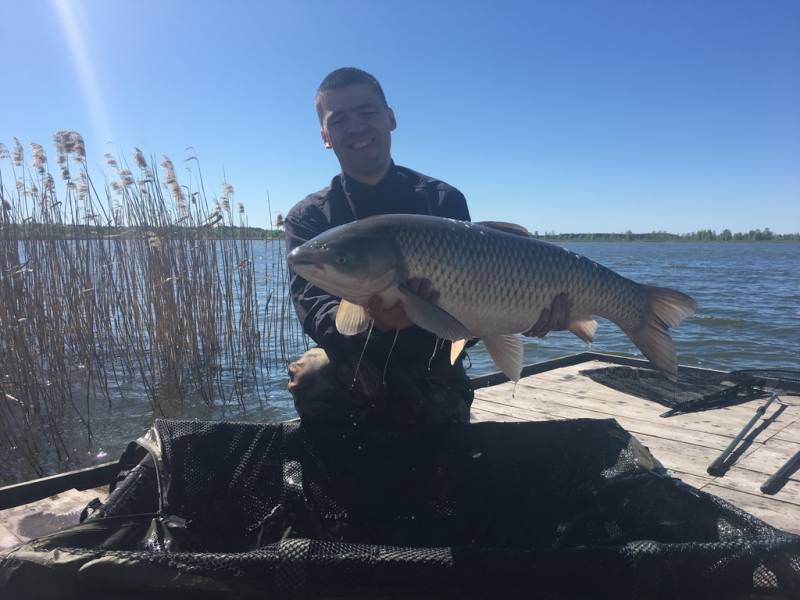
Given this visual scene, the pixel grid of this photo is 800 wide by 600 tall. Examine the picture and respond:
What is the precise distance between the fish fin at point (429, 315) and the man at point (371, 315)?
15 cm

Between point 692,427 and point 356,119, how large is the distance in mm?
2322

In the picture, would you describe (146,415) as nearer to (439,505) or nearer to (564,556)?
(439,505)

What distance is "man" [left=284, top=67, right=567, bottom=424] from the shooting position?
7.13 ft

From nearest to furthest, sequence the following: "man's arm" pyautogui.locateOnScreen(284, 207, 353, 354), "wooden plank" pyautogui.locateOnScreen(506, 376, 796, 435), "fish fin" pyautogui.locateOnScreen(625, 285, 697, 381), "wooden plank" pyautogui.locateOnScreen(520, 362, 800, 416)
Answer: "fish fin" pyautogui.locateOnScreen(625, 285, 697, 381) → "man's arm" pyautogui.locateOnScreen(284, 207, 353, 354) → "wooden plank" pyautogui.locateOnScreen(506, 376, 796, 435) → "wooden plank" pyautogui.locateOnScreen(520, 362, 800, 416)

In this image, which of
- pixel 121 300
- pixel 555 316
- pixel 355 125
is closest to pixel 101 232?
pixel 121 300

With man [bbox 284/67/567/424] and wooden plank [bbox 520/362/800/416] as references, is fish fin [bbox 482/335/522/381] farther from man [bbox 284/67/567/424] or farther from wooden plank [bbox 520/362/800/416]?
wooden plank [bbox 520/362/800/416]

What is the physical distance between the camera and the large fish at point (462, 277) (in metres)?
1.73

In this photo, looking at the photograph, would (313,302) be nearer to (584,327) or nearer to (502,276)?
(502,276)

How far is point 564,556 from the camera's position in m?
1.24

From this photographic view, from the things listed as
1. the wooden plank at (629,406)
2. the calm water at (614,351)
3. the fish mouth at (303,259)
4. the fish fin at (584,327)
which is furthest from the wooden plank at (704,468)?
the calm water at (614,351)

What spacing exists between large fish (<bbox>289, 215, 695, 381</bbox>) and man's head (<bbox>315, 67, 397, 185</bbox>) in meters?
0.73

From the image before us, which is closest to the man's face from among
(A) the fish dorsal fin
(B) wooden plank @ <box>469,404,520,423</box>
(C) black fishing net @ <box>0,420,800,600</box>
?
(A) the fish dorsal fin

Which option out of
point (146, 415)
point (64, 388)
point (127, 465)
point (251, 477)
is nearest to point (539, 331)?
point (251, 477)

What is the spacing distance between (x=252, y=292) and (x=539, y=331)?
13.0 ft
